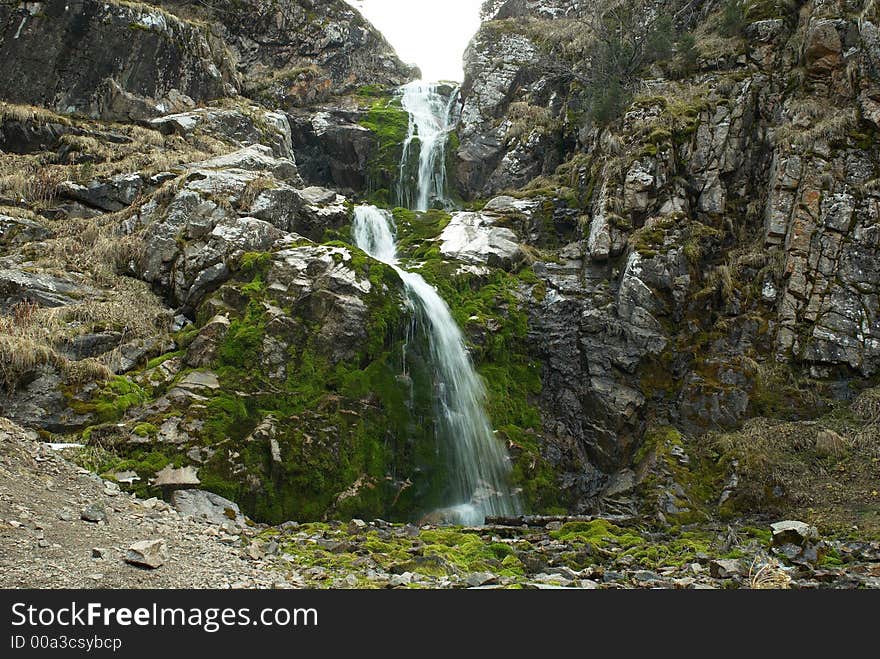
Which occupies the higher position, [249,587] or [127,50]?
[127,50]

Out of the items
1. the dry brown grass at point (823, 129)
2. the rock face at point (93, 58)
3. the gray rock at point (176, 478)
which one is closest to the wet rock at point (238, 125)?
the rock face at point (93, 58)

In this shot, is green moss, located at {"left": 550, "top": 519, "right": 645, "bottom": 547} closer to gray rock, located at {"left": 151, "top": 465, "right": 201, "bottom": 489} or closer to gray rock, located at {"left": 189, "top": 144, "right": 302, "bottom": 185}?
gray rock, located at {"left": 151, "top": 465, "right": 201, "bottom": 489}

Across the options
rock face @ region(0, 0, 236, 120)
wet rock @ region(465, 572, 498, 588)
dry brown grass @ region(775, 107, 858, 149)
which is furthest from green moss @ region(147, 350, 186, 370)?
dry brown grass @ region(775, 107, 858, 149)

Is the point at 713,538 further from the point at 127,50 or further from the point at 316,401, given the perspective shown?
the point at 127,50

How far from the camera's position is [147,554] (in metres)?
6.15

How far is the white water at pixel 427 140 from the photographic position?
2683 centimetres

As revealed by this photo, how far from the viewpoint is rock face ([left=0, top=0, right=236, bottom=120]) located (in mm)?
21594

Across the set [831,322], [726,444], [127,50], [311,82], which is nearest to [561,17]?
[311,82]

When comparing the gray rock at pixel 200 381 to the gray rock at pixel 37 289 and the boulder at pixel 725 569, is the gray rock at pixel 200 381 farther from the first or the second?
the boulder at pixel 725 569

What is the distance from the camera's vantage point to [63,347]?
470 inches

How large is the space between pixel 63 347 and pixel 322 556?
25.1 ft

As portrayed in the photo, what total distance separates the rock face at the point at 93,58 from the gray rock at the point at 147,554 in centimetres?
2101

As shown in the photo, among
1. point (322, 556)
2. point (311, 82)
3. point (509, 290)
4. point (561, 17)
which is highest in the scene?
point (561, 17)

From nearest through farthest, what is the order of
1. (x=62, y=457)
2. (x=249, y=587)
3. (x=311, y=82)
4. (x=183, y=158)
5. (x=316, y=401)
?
(x=249, y=587), (x=62, y=457), (x=316, y=401), (x=183, y=158), (x=311, y=82)
